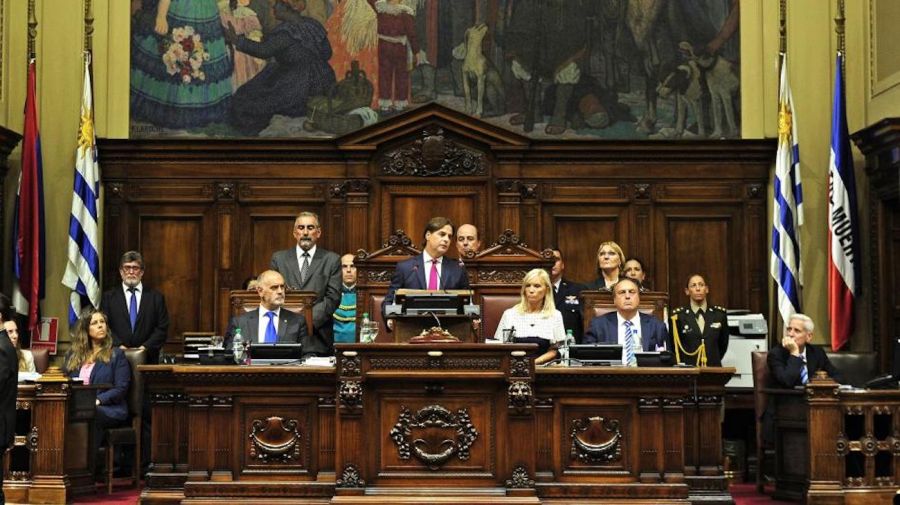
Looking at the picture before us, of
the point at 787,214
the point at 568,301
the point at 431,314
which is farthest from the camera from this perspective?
the point at 787,214

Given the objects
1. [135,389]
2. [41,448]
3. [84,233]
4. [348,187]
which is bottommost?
[41,448]

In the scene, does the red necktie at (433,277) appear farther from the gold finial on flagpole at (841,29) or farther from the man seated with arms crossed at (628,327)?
the gold finial on flagpole at (841,29)

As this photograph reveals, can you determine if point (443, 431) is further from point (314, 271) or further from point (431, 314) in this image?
point (314, 271)

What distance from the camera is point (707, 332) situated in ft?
41.4

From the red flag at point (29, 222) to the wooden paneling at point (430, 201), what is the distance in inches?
31.8

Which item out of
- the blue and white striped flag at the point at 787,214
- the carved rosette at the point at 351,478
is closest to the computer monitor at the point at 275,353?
the carved rosette at the point at 351,478

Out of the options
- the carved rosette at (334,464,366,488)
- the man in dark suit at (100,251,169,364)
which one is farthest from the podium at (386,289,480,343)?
the man in dark suit at (100,251,169,364)

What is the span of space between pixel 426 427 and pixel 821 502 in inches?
118

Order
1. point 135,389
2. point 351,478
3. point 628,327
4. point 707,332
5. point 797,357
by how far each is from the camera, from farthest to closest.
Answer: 1. point 707,332
2. point 135,389
3. point 797,357
4. point 628,327
5. point 351,478

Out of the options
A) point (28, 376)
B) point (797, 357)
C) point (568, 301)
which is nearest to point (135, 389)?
point (28, 376)

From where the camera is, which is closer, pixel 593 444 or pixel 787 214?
pixel 593 444

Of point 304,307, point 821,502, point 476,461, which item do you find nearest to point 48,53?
point 304,307

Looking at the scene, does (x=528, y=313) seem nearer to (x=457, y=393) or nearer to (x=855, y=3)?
(x=457, y=393)

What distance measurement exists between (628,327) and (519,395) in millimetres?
1549
